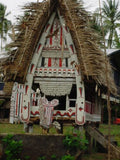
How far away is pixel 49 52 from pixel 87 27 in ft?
5.07


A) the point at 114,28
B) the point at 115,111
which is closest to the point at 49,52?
the point at 115,111

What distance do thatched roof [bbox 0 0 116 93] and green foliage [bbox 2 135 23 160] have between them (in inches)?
90.5

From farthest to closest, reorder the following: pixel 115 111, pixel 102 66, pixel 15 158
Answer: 1. pixel 115 111
2. pixel 102 66
3. pixel 15 158

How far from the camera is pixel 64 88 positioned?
1012cm

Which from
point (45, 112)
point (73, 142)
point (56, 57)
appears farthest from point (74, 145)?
point (56, 57)

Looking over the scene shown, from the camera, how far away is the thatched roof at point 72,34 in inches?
377

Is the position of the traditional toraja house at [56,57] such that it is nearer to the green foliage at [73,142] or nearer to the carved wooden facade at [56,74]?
the carved wooden facade at [56,74]

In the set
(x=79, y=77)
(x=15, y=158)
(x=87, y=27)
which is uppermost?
(x=87, y=27)

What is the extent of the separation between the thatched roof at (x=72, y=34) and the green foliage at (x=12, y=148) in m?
2.30

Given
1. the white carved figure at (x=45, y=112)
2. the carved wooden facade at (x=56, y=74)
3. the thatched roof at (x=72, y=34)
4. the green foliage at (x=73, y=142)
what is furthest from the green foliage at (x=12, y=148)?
the thatched roof at (x=72, y=34)

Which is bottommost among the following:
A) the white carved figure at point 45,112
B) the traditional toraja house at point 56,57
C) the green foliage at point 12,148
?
the green foliage at point 12,148

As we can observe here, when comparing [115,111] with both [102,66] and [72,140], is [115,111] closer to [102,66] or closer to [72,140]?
[102,66]

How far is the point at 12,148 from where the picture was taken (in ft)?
26.5

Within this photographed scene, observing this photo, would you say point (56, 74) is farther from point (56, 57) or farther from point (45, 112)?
point (45, 112)
